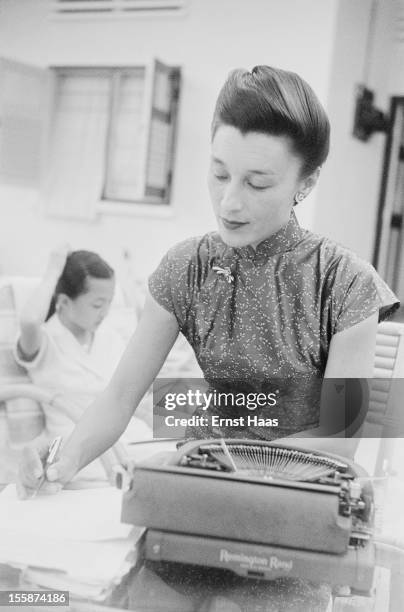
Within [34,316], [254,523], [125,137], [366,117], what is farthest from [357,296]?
[125,137]

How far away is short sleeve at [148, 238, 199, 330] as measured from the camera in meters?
1.04

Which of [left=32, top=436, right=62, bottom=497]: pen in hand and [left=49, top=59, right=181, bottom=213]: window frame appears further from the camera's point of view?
[left=49, top=59, right=181, bottom=213]: window frame

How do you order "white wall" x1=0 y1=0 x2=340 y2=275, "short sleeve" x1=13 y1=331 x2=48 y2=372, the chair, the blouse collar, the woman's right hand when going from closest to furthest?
the woman's right hand < the blouse collar < the chair < "short sleeve" x1=13 y1=331 x2=48 y2=372 < "white wall" x1=0 y1=0 x2=340 y2=275

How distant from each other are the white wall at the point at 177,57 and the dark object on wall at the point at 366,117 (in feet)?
1.46

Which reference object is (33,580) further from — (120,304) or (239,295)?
(120,304)

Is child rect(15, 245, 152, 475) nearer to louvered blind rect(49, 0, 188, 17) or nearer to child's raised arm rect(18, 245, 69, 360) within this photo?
child's raised arm rect(18, 245, 69, 360)

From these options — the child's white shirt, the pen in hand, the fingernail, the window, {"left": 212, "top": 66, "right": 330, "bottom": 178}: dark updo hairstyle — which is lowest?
the child's white shirt

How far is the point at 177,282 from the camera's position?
1049 mm

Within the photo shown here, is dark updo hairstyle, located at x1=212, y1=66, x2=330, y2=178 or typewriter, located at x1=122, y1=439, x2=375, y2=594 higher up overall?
dark updo hairstyle, located at x1=212, y1=66, x2=330, y2=178

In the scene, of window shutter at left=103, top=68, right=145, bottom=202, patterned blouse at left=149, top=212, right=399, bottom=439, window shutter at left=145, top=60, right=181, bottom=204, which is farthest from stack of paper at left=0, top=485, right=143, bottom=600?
window shutter at left=103, top=68, right=145, bottom=202

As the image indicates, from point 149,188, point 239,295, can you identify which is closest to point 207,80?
point 149,188

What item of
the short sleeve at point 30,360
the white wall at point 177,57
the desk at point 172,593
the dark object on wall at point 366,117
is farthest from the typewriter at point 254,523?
the dark object on wall at point 366,117

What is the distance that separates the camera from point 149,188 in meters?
4.36

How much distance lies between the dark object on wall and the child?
2.77 m
